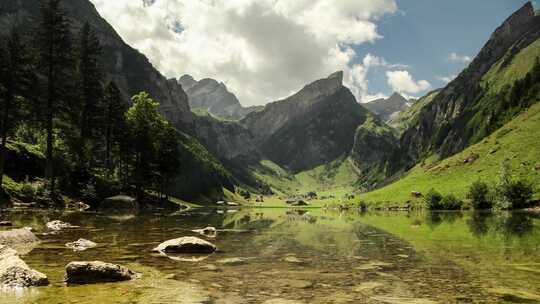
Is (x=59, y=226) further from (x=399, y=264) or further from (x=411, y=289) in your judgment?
(x=411, y=289)

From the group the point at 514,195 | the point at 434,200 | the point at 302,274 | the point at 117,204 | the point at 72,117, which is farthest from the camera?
the point at 434,200

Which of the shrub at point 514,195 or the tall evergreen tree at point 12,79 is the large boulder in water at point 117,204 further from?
the shrub at point 514,195

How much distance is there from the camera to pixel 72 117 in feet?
233

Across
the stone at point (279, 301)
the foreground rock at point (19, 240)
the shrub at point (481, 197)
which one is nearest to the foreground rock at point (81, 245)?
the foreground rock at point (19, 240)

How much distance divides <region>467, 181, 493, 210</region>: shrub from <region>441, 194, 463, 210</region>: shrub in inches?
228

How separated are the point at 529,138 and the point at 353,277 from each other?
16359cm

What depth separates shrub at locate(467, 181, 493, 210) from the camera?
125m

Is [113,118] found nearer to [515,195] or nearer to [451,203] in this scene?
[451,203]

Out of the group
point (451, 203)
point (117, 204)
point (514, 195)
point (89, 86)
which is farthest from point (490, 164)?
point (89, 86)

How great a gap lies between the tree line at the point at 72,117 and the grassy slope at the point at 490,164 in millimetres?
105716

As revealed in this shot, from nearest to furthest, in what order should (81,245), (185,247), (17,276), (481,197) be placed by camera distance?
(17,276) < (81,245) < (185,247) < (481,197)

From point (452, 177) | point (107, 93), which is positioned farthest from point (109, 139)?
point (452, 177)

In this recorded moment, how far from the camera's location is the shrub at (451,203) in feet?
436

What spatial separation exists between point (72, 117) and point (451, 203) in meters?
115
